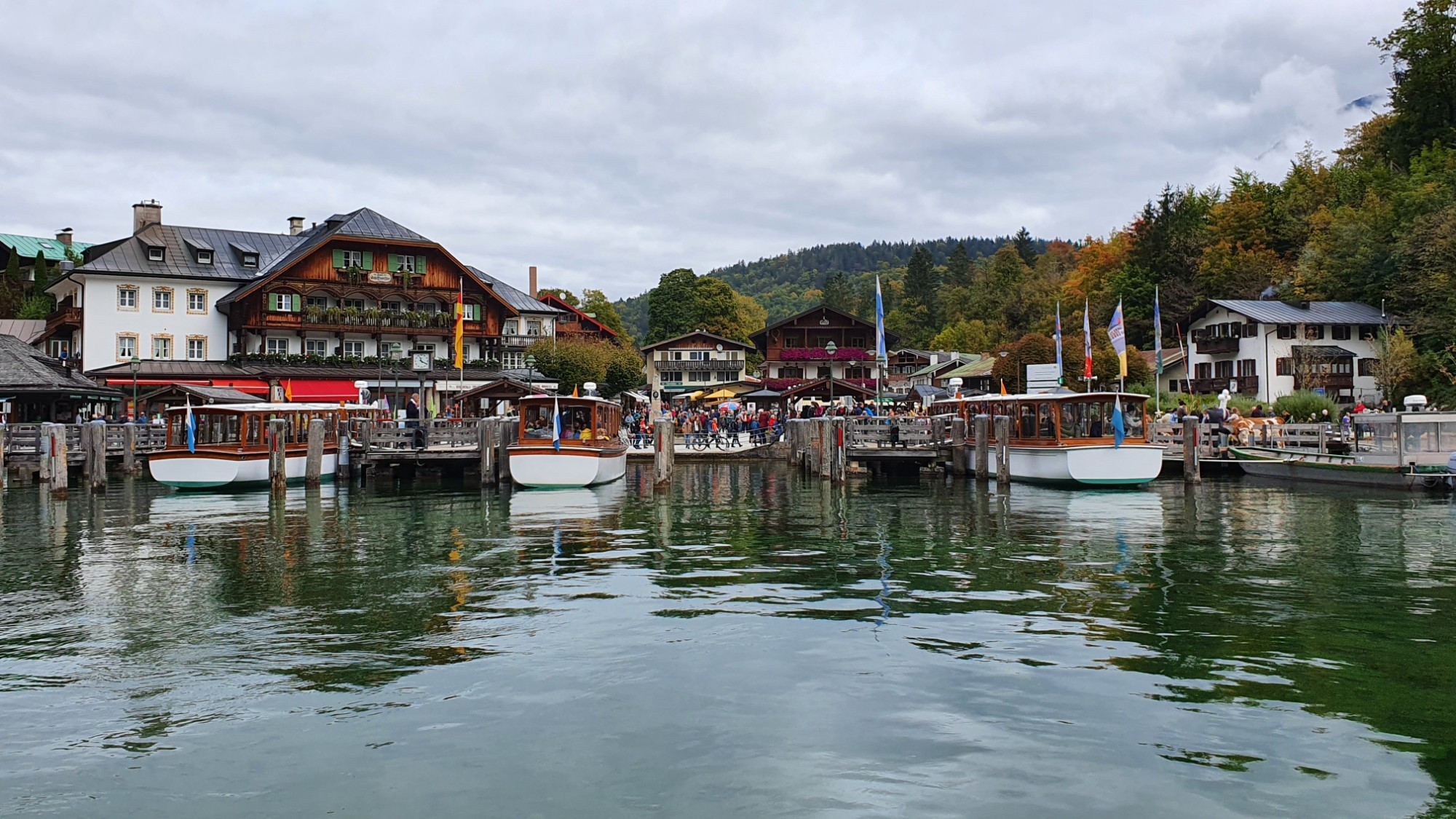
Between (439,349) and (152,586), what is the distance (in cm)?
4578

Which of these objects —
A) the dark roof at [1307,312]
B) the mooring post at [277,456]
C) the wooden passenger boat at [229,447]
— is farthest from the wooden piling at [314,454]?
the dark roof at [1307,312]

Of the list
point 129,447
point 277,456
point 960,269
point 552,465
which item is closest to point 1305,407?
point 552,465

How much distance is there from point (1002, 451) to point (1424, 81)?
58.4 meters

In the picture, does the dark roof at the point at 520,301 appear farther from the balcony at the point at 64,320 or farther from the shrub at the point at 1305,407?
the shrub at the point at 1305,407

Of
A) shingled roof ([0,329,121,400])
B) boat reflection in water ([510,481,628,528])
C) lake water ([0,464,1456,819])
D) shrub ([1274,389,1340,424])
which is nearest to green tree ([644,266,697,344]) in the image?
shingled roof ([0,329,121,400])

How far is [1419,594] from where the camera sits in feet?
41.8

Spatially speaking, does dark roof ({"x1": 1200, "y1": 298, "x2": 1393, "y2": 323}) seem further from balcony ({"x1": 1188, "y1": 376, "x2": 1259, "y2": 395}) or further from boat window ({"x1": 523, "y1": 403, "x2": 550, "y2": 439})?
boat window ({"x1": 523, "y1": 403, "x2": 550, "y2": 439})

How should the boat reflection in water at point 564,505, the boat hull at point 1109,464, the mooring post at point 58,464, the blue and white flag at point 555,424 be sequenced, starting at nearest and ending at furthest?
1. the boat reflection in water at point 564,505
2. the mooring post at point 58,464
3. the boat hull at point 1109,464
4. the blue and white flag at point 555,424

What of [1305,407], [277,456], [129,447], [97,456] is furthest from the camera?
[1305,407]

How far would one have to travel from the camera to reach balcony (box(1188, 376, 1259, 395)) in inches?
2405

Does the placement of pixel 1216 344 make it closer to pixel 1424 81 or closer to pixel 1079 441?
pixel 1424 81

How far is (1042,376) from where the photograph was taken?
118 ft

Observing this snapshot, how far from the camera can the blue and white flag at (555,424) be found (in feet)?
93.9

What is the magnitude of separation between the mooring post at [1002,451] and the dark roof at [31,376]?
3405cm
